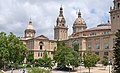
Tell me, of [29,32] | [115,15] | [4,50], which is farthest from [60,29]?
[4,50]

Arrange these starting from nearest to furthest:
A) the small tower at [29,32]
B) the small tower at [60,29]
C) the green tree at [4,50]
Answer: the green tree at [4,50] < the small tower at [29,32] < the small tower at [60,29]

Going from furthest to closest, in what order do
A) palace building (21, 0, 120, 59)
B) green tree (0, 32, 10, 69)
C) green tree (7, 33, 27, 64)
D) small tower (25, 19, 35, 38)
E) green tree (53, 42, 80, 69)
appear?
small tower (25, 19, 35, 38), palace building (21, 0, 120, 59), green tree (7, 33, 27, 64), green tree (0, 32, 10, 69), green tree (53, 42, 80, 69)

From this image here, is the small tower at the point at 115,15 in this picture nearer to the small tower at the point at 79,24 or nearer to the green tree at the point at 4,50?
the green tree at the point at 4,50

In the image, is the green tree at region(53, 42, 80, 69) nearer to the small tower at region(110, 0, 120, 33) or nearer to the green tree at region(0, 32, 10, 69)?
the green tree at region(0, 32, 10, 69)

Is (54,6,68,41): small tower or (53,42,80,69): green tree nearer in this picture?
(53,42,80,69): green tree

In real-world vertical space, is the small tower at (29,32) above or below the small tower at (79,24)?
below

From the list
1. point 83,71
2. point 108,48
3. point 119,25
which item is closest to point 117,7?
point 119,25

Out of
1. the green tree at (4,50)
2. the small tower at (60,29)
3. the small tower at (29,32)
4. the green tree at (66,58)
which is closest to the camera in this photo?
the green tree at (66,58)

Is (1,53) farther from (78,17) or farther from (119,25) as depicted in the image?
(78,17)

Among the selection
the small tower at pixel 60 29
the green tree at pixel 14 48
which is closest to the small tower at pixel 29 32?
the small tower at pixel 60 29

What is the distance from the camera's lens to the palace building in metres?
93.7

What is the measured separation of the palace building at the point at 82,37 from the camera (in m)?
93.7

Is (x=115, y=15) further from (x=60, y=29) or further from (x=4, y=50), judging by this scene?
(x=60, y=29)

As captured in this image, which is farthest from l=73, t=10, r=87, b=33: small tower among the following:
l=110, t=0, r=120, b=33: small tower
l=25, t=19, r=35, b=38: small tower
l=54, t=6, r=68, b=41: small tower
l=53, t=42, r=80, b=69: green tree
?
l=53, t=42, r=80, b=69: green tree
